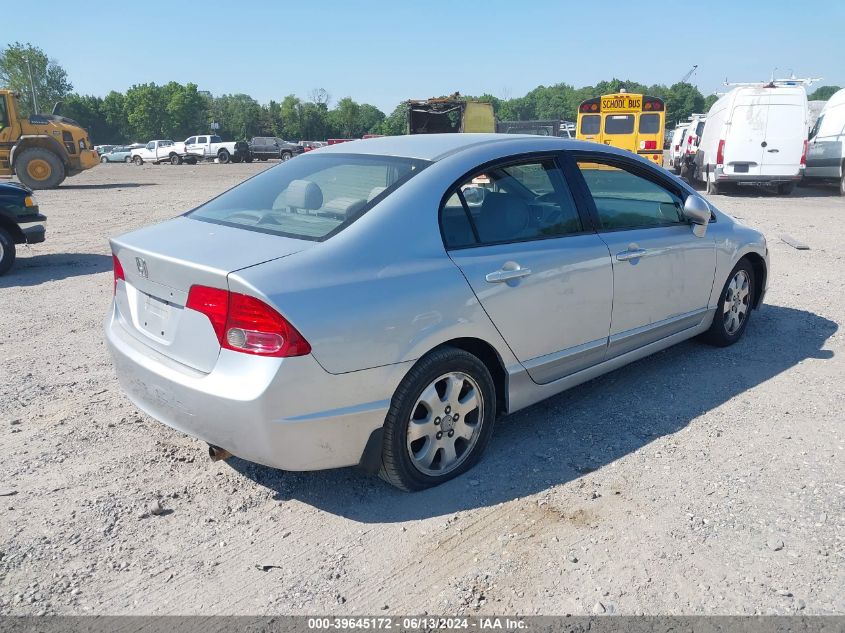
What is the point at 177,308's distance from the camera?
3.00 m

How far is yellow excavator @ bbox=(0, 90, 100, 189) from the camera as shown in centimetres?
2100

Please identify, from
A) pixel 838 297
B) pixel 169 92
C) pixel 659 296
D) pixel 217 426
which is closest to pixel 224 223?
pixel 217 426

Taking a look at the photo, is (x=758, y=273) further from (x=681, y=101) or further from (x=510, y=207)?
(x=681, y=101)

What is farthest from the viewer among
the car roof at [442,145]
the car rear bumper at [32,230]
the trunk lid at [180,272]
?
the car rear bumper at [32,230]

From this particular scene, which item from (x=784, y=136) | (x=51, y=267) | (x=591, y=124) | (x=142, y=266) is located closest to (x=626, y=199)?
(x=142, y=266)

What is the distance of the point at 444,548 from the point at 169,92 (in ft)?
352

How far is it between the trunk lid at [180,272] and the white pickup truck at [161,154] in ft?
152

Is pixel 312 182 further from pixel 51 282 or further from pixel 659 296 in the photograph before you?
pixel 51 282

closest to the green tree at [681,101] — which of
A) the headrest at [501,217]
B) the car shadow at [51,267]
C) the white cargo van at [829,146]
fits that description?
the white cargo van at [829,146]

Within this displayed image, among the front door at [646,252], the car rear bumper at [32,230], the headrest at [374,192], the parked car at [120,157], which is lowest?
the parked car at [120,157]

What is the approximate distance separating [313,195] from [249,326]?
1029 mm

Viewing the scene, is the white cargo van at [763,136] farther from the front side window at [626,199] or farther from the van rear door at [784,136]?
the front side window at [626,199]

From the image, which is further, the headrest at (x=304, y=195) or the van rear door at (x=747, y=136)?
the van rear door at (x=747, y=136)

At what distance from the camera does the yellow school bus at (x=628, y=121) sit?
71.5ft
